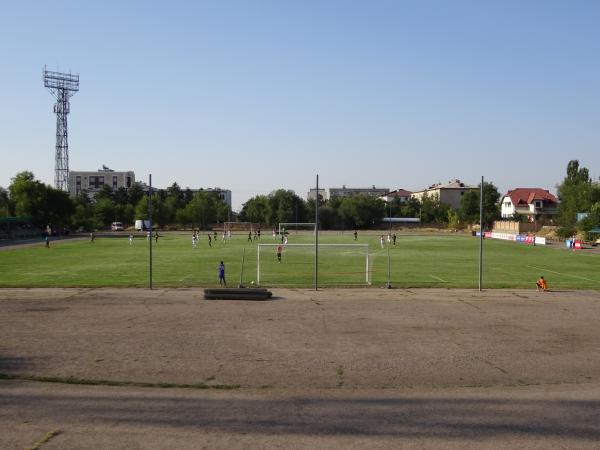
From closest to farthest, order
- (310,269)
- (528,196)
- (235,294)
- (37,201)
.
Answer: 1. (235,294)
2. (310,269)
3. (37,201)
4. (528,196)

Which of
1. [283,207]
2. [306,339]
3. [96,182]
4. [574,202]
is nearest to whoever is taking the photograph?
[306,339]

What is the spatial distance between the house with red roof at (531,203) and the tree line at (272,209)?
7.66 metres

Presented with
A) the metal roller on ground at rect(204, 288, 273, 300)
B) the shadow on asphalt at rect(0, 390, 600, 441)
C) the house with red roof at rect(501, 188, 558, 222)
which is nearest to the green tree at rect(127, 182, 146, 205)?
the house with red roof at rect(501, 188, 558, 222)

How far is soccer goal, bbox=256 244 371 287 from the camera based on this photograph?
31016 mm

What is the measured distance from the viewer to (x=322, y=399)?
1117cm

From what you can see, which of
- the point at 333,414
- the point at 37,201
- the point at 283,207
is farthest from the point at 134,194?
A: the point at 333,414

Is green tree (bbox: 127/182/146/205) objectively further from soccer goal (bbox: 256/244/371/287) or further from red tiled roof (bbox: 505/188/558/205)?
soccer goal (bbox: 256/244/371/287)

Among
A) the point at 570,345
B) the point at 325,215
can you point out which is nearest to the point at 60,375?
the point at 570,345

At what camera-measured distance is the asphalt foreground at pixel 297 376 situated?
30.6ft

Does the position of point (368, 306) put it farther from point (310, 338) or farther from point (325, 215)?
point (325, 215)

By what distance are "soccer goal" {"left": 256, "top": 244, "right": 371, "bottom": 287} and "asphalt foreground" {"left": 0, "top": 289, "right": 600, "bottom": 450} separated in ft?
27.2

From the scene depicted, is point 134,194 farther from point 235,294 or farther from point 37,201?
point 235,294

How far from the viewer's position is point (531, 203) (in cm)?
13200

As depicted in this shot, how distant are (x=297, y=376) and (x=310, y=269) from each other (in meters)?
25.1
